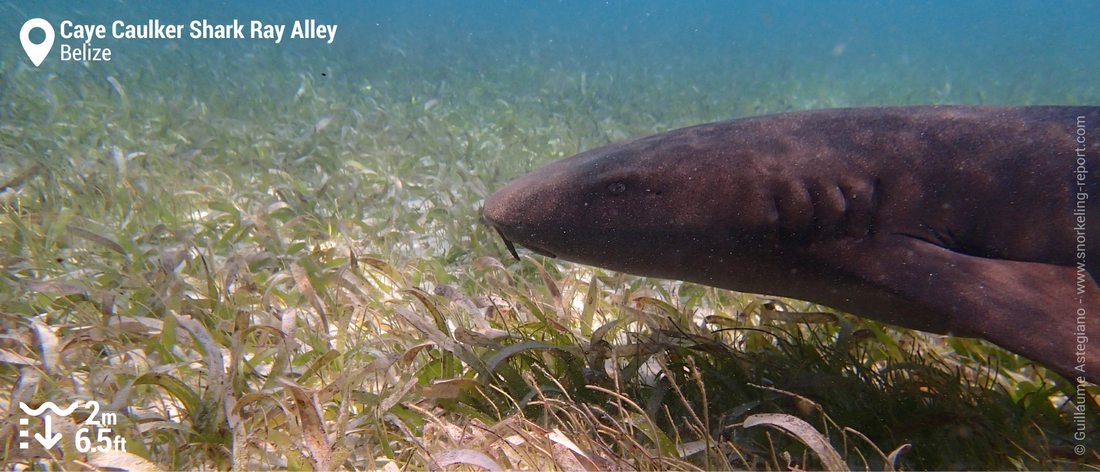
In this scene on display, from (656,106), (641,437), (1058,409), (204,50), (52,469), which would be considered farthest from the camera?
(204,50)

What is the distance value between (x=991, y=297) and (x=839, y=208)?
635mm

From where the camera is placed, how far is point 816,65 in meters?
30.4

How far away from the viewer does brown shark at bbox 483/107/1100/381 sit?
93.6 inches

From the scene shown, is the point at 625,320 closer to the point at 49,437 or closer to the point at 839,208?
the point at 839,208

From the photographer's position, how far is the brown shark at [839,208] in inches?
93.6

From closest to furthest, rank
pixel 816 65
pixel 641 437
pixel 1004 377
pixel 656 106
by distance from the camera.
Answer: pixel 641 437
pixel 1004 377
pixel 656 106
pixel 816 65

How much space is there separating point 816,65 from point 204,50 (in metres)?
27.6

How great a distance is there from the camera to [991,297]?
203 centimetres

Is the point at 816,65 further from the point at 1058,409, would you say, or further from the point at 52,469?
the point at 52,469

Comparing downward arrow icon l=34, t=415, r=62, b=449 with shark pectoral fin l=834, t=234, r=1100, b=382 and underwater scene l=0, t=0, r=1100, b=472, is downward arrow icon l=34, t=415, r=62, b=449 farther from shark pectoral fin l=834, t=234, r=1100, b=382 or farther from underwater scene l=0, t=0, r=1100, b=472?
shark pectoral fin l=834, t=234, r=1100, b=382

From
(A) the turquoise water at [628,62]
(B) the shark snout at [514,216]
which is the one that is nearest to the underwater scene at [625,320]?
(B) the shark snout at [514,216]

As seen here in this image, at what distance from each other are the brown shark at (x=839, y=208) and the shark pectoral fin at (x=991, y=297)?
1cm

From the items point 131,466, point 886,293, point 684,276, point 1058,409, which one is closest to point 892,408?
point 886,293

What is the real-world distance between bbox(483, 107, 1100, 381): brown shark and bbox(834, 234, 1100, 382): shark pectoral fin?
0.01 m
